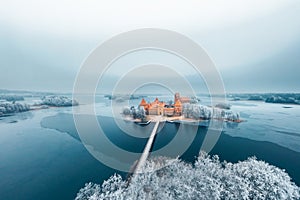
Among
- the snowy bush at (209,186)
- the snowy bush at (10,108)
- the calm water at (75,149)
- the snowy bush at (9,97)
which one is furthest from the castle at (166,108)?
the snowy bush at (9,97)

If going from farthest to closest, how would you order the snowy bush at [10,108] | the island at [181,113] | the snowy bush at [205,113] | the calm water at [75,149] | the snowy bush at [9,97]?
the snowy bush at [9,97] < the snowy bush at [10,108] < the snowy bush at [205,113] < the island at [181,113] < the calm water at [75,149]

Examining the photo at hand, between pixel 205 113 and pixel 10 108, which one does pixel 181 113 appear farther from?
pixel 10 108

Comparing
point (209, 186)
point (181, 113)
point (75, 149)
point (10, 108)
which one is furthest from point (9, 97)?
point (209, 186)

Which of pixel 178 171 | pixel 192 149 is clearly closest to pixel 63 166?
pixel 178 171

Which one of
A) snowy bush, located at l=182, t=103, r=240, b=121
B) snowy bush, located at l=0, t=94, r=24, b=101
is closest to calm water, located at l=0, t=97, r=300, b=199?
snowy bush, located at l=182, t=103, r=240, b=121

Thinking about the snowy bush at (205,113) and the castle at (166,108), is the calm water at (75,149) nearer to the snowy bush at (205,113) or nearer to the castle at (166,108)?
the snowy bush at (205,113)

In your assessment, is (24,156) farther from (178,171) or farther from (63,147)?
(178,171)
